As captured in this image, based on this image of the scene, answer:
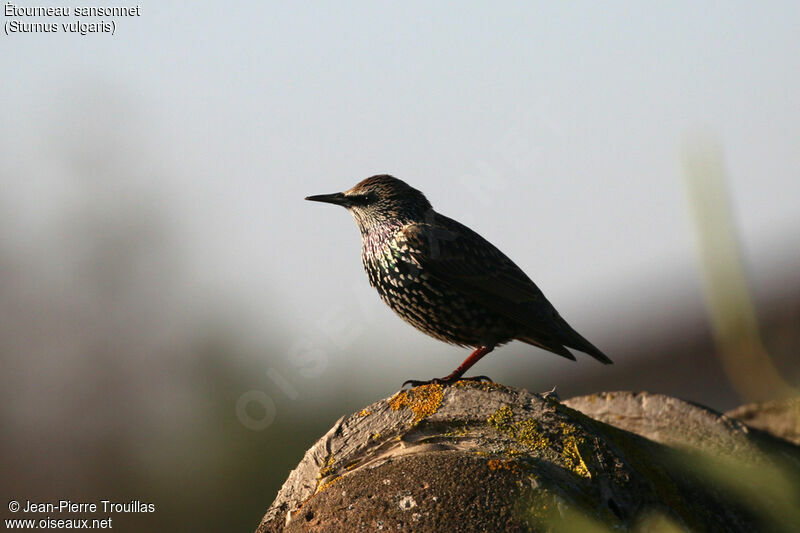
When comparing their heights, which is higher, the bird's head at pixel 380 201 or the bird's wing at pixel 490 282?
the bird's head at pixel 380 201

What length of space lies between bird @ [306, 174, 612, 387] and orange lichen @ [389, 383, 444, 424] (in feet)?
4.43

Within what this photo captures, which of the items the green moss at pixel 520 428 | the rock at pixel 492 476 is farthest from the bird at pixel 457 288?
the green moss at pixel 520 428

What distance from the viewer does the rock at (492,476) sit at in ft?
7.79

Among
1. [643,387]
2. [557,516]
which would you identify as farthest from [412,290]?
[643,387]


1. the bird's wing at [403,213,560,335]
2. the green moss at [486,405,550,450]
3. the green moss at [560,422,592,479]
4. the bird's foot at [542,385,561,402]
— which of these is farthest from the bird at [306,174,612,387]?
the green moss at [560,422,592,479]

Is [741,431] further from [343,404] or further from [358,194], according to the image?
[343,404]

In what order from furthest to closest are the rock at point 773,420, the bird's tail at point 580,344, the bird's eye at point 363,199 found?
the bird's eye at point 363,199
the bird's tail at point 580,344
the rock at point 773,420

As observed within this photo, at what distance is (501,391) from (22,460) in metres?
9.44

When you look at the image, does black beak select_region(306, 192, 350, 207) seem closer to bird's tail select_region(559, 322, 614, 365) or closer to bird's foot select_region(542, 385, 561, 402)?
bird's tail select_region(559, 322, 614, 365)

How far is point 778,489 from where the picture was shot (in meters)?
0.90

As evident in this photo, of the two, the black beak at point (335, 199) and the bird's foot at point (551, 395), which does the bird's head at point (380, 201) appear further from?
the bird's foot at point (551, 395)

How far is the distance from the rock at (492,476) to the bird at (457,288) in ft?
4.80

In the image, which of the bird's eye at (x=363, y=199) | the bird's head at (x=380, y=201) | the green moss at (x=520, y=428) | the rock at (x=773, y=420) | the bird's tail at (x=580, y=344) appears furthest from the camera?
the bird's eye at (x=363, y=199)

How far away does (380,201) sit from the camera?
211 inches
